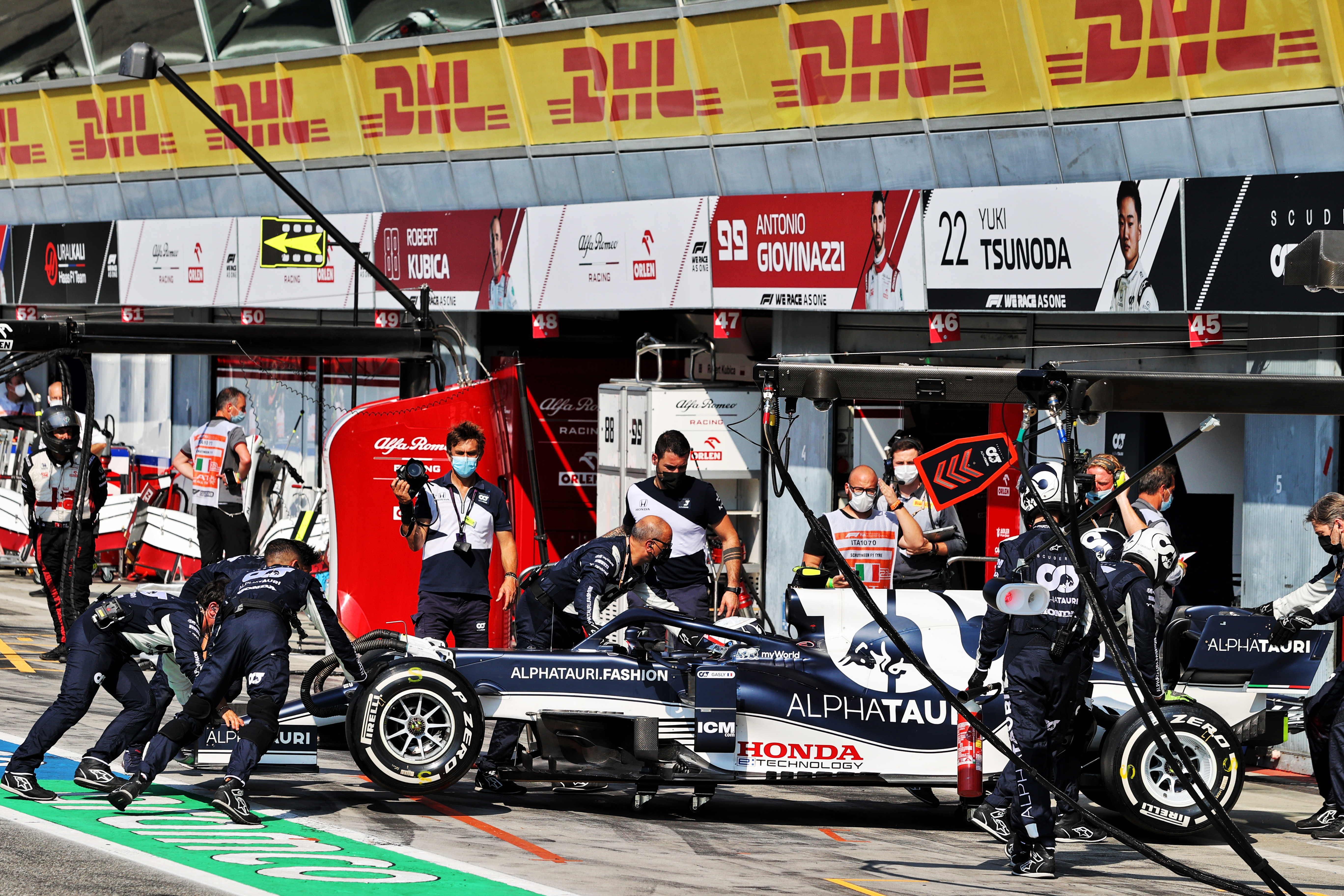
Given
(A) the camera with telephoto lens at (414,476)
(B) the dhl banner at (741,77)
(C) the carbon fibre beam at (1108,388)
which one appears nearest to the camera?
(C) the carbon fibre beam at (1108,388)

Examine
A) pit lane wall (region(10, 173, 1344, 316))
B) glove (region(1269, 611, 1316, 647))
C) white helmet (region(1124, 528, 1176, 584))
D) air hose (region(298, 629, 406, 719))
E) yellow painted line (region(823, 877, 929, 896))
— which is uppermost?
pit lane wall (region(10, 173, 1344, 316))

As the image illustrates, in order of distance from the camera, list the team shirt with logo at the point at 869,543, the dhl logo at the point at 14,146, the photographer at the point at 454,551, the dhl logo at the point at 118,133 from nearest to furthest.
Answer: the photographer at the point at 454,551 < the team shirt with logo at the point at 869,543 < the dhl logo at the point at 118,133 < the dhl logo at the point at 14,146

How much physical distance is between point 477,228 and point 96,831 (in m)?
11.5

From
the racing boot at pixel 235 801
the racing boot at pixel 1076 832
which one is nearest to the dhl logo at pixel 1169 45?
the racing boot at pixel 1076 832

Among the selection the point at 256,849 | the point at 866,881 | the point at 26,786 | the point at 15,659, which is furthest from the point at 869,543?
the point at 15,659

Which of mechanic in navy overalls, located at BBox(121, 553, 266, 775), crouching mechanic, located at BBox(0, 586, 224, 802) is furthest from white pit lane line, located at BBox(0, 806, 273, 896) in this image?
mechanic in navy overalls, located at BBox(121, 553, 266, 775)

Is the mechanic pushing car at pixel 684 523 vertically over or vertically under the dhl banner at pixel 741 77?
under

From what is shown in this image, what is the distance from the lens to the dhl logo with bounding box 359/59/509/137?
19.5 m

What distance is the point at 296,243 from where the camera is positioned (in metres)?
18.6

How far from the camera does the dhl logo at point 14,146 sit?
26.6m

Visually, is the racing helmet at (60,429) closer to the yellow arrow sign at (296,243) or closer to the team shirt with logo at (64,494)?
the team shirt with logo at (64,494)

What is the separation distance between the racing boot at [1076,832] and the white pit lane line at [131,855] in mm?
4257

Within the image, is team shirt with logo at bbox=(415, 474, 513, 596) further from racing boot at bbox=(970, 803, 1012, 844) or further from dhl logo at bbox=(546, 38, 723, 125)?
dhl logo at bbox=(546, 38, 723, 125)

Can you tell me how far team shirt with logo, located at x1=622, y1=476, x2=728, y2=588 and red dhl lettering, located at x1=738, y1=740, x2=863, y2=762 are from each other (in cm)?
225
